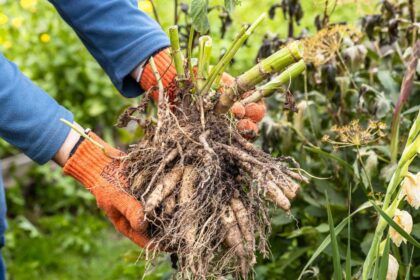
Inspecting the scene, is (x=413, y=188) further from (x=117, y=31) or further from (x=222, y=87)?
(x=117, y=31)

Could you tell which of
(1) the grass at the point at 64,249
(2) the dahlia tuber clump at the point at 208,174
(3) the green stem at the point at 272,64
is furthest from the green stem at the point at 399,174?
(1) the grass at the point at 64,249

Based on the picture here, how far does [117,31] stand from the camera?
2.02 metres

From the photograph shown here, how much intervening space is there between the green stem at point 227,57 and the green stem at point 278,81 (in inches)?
4.4

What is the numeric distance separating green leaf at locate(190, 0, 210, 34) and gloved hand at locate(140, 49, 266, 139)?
0.58ft

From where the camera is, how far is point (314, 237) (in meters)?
2.40

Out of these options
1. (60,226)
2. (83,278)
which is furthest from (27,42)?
(83,278)

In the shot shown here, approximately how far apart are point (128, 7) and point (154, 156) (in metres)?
0.48

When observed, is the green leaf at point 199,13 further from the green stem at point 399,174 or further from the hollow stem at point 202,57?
the green stem at point 399,174

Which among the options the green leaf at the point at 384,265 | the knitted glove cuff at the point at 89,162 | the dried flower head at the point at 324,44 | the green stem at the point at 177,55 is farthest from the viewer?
the dried flower head at the point at 324,44

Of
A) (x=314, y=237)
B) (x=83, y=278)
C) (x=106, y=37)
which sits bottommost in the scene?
(x=83, y=278)

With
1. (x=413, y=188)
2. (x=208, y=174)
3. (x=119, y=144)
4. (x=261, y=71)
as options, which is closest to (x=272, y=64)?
(x=261, y=71)

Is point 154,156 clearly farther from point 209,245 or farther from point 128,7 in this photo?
point 128,7

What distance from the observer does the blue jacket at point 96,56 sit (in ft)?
6.10

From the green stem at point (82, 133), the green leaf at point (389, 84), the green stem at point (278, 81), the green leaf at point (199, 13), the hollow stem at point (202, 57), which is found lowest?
the green leaf at point (389, 84)
